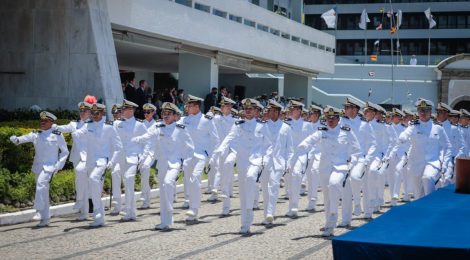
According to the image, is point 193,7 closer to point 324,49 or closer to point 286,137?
point 286,137

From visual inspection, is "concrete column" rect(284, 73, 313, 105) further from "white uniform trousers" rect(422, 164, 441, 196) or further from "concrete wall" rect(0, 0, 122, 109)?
"white uniform trousers" rect(422, 164, 441, 196)

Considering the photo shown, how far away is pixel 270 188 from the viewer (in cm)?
1461

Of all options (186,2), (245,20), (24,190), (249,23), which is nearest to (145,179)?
(24,190)

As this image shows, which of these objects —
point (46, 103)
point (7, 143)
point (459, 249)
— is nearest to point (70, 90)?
point (46, 103)

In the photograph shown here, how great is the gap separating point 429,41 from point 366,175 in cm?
6226

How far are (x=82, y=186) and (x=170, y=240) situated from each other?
3282mm

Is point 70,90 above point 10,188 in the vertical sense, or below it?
above

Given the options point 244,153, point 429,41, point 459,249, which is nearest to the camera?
point 459,249

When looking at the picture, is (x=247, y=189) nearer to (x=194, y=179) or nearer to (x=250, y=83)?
(x=194, y=179)

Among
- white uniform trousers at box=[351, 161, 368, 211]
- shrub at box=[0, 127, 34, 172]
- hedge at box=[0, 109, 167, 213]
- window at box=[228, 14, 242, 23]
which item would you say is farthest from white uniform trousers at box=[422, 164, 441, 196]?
window at box=[228, 14, 242, 23]

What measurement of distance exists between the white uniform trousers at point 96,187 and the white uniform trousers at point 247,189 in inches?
93.6

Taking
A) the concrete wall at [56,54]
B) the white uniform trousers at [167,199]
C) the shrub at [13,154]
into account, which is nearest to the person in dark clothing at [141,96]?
the concrete wall at [56,54]

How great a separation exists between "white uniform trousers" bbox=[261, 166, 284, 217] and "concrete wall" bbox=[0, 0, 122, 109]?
9.83 m

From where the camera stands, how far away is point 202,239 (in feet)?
42.2
